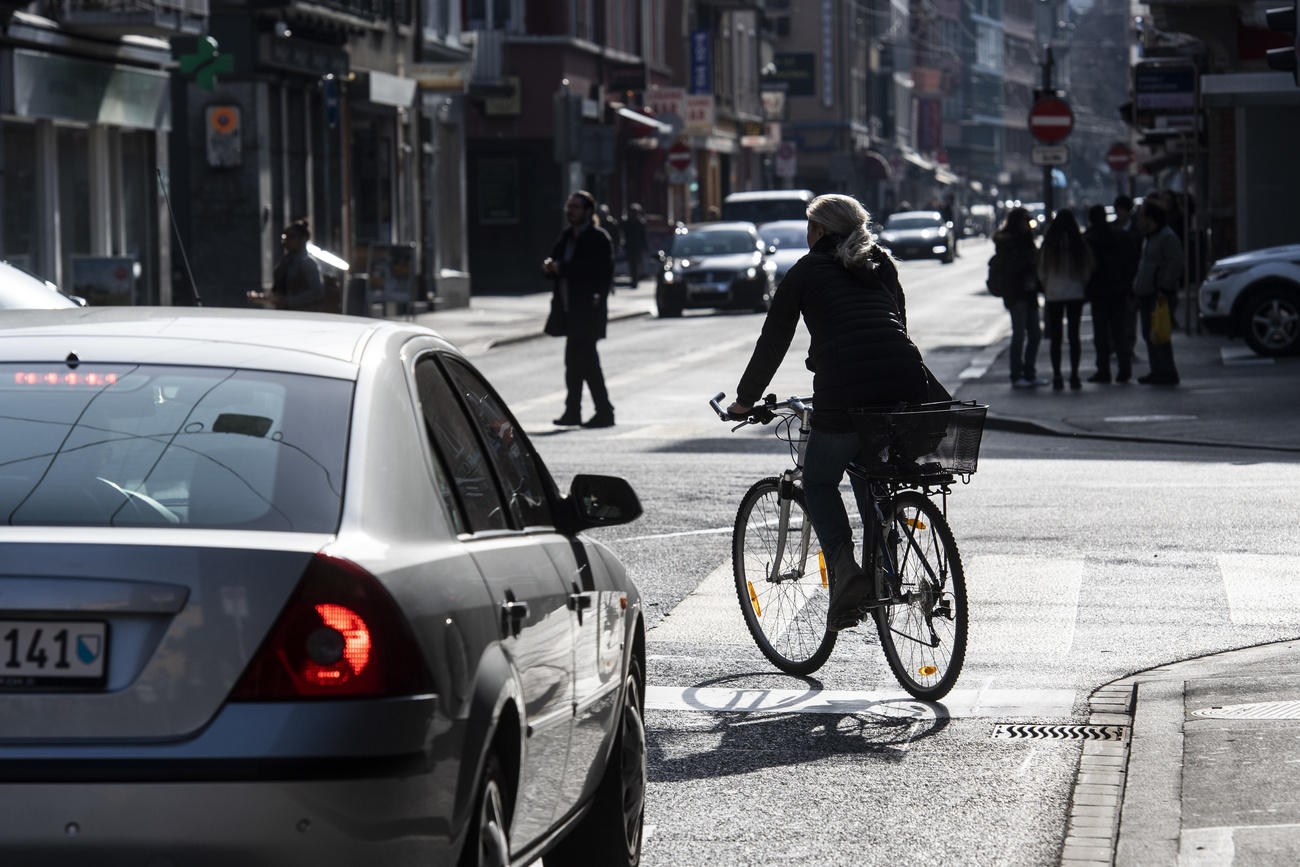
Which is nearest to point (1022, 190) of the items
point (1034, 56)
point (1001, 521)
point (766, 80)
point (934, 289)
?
point (1034, 56)

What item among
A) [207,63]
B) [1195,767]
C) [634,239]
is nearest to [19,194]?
[207,63]

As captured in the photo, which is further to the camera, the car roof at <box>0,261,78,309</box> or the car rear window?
the car roof at <box>0,261,78,309</box>

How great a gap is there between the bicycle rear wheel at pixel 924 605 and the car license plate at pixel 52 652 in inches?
173

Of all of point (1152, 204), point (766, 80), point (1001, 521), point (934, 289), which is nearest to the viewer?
point (1001, 521)

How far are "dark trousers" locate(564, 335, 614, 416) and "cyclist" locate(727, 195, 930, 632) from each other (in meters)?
11.3

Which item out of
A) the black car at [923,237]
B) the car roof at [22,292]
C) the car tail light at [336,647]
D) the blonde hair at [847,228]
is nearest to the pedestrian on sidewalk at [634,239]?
the black car at [923,237]

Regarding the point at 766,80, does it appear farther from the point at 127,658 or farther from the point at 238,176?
the point at 127,658

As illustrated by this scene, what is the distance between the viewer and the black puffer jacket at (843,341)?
790 cm

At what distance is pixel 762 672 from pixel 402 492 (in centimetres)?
453

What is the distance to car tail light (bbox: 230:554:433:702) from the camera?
146 inches

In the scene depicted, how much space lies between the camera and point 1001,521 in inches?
500

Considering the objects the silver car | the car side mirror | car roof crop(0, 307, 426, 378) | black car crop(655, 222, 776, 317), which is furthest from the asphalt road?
black car crop(655, 222, 776, 317)

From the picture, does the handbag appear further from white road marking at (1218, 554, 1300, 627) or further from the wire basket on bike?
the wire basket on bike

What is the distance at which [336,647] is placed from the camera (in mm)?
3740
